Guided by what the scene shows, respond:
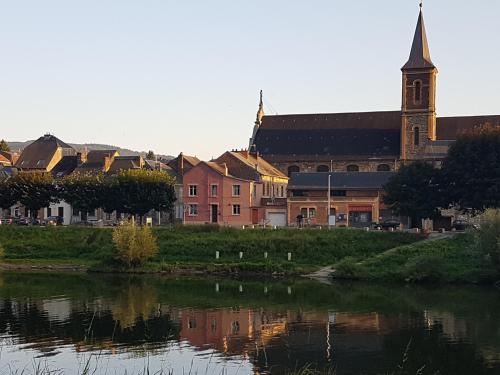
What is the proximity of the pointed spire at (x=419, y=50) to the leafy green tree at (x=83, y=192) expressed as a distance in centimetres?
4110

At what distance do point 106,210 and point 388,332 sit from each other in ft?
143

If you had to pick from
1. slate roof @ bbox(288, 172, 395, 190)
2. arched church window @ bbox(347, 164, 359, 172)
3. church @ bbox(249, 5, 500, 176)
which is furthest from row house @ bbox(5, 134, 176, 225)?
arched church window @ bbox(347, 164, 359, 172)

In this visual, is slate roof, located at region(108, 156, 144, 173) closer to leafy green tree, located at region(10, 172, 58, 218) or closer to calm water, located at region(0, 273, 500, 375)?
leafy green tree, located at region(10, 172, 58, 218)

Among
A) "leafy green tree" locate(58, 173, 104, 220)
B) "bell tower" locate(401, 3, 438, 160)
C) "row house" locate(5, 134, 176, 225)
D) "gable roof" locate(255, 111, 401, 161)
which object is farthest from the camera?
"gable roof" locate(255, 111, 401, 161)

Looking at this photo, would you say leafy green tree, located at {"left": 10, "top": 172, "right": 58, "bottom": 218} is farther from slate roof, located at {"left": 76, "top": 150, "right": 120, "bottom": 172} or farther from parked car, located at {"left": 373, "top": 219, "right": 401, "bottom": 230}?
parked car, located at {"left": 373, "top": 219, "right": 401, "bottom": 230}

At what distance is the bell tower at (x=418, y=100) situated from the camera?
3551 inches

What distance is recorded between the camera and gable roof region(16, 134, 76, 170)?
9294cm

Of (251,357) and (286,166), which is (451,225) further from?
(251,357)

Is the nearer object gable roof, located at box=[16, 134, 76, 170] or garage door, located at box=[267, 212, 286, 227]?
garage door, located at box=[267, 212, 286, 227]

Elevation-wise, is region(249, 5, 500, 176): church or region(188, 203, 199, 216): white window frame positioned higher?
region(249, 5, 500, 176): church

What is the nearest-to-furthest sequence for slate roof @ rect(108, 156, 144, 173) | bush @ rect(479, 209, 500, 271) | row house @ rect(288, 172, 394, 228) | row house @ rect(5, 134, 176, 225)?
1. bush @ rect(479, 209, 500, 271)
2. row house @ rect(288, 172, 394, 228)
3. row house @ rect(5, 134, 176, 225)
4. slate roof @ rect(108, 156, 144, 173)

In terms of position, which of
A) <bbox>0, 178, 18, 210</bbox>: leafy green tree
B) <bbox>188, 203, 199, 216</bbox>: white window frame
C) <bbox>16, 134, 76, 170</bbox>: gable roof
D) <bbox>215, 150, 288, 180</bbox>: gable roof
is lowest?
<bbox>188, 203, 199, 216</bbox>: white window frame

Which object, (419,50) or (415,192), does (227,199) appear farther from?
(419,50)

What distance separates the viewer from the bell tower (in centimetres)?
9019
